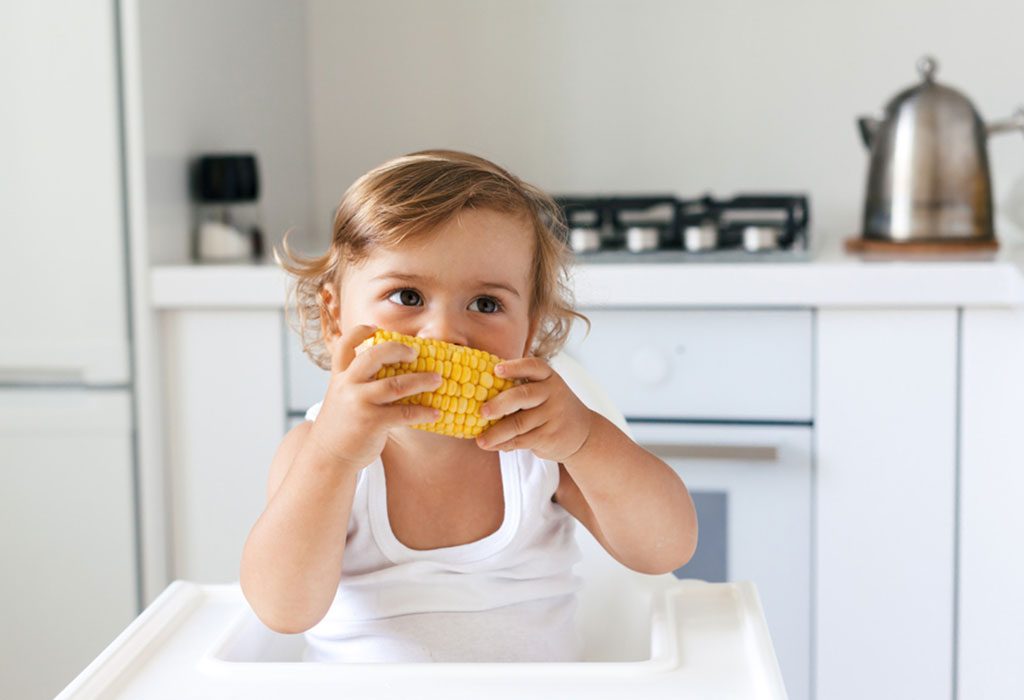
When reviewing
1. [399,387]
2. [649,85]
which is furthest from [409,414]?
[649,85]

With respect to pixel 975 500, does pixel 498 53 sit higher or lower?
higher

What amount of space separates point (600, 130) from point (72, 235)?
1.00m

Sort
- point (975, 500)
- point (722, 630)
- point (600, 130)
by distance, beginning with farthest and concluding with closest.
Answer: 1. point (600, 130)
2. point (975, 500)
3. point (722, 630)

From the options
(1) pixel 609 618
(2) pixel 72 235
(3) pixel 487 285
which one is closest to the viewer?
(3) pixel 487 285

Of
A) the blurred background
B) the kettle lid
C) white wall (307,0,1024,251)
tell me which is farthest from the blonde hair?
white wall (307,0,1024,251)

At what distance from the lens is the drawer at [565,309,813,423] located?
69.3 inches

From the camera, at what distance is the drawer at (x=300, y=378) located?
185 centimetres

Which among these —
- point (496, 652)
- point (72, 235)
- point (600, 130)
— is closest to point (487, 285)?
point (496, 652)

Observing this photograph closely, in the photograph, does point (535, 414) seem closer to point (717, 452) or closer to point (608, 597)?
point (608, 597)

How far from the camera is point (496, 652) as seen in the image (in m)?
1.03

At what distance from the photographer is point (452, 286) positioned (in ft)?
3.26

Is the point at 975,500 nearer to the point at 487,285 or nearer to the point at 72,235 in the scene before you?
the point at 487,285

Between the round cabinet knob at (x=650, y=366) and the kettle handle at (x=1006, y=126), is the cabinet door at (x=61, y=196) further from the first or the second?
the kettle handle at (x=1006, y=126)

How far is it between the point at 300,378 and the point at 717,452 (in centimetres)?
61
